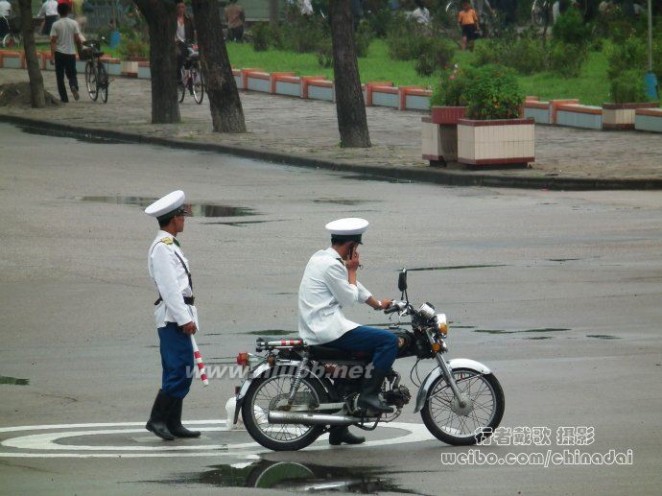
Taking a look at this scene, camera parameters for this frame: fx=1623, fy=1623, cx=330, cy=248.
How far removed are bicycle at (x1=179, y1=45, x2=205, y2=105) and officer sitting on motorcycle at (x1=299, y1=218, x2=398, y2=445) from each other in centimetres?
2872

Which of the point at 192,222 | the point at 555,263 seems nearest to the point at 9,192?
the point at 192,222

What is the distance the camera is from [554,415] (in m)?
10.0

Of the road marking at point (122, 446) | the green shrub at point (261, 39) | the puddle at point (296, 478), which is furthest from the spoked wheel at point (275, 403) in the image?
the green shrub at point (261, 39)

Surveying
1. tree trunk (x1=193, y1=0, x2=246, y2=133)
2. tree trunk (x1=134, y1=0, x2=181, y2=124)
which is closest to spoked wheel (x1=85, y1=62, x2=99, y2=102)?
tree trunk (x1=134, y1=0, x2=181, y2=124)

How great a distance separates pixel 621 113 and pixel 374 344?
22821 millimetres

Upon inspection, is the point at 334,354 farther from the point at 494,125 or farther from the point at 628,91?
the point at 628,91

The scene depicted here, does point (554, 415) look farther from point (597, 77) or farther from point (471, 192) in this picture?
point (597, 77)

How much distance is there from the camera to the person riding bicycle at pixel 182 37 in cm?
3844

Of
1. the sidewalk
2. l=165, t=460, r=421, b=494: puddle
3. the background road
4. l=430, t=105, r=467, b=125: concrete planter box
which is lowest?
the sidewalk

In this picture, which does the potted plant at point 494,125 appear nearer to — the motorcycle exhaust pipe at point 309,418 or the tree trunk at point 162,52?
the tree trunk at point 162,52

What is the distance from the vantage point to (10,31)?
188 feet

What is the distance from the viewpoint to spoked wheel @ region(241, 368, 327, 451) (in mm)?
9422

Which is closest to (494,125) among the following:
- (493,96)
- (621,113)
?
(493,96)

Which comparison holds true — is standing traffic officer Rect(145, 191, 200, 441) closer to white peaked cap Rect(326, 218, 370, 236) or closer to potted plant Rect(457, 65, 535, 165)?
white peaked cap Rect(326, 218, 370, 236)
